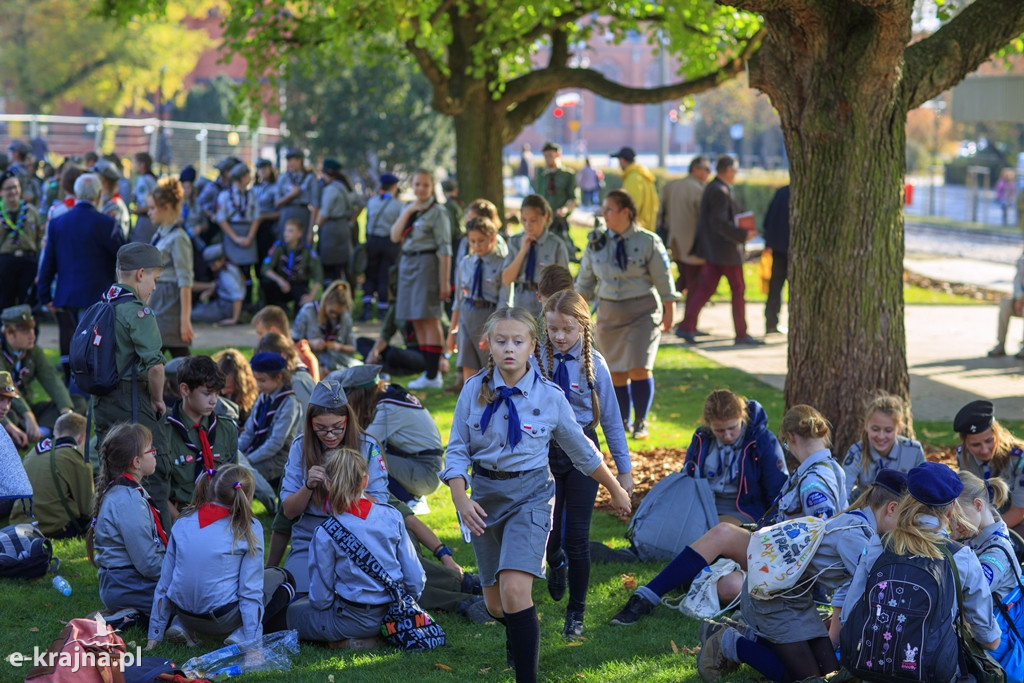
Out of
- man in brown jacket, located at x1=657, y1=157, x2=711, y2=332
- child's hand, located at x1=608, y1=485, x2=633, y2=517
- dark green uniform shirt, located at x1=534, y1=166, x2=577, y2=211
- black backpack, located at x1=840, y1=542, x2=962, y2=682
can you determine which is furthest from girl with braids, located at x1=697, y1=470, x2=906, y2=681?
dark green uniform shirt, located at x1=534, y1=166, x2=577, y2=211

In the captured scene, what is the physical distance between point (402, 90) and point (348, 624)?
25.2m

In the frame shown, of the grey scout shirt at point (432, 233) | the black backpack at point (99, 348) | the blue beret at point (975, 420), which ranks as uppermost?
the grey scout shirt at point (432, 233)

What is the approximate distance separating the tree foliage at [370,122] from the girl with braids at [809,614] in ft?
82.3

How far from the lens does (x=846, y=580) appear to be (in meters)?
5.13

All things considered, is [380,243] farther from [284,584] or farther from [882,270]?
[284,584]

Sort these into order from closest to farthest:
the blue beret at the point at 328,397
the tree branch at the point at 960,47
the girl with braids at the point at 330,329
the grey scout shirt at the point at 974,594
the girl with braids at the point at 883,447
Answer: the grey scout shirt at the point at 974,594 → the blue beret at the point at 328,397 → the girl with braids at the point at 883,447 → the tree branch at the point at 960,47 → the girl with braids at the point at 330,329

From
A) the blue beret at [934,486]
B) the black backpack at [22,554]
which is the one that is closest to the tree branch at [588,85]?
the black backpack at [22,554]

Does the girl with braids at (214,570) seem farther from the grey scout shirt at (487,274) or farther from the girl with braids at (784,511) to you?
the grey scout shirt at (487,274)

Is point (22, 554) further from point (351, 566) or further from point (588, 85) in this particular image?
point (588, 85)

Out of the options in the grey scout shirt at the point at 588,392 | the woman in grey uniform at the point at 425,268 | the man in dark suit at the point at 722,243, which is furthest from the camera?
the man in dark suit at the point at 722,243

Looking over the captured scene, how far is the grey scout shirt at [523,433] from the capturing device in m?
4.90

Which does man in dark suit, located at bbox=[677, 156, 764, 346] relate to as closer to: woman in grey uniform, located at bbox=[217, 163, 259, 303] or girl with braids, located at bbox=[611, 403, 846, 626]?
woman in grey uniform, located at bbox=[217, 163, 259, 303]

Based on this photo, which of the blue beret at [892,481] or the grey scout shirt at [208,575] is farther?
the grey scout shirt at [208,575]

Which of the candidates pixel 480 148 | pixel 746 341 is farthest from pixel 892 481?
pixel 480 148
